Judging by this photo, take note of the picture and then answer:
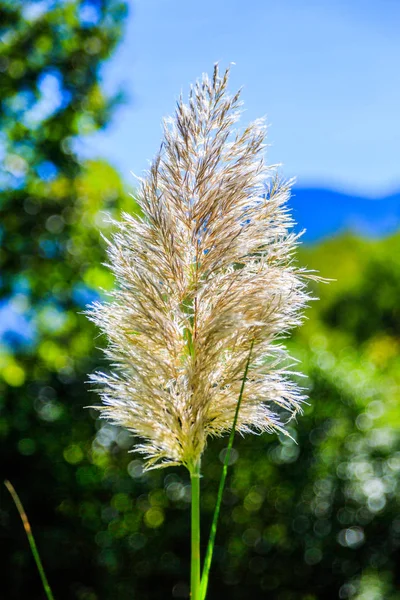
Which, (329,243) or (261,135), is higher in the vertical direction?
(329,243)

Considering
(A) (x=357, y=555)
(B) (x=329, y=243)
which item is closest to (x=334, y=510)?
(A) (x=357, y=555)

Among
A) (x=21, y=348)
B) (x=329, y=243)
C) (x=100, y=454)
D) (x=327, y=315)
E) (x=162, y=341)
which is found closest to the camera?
(x=162, y=341)

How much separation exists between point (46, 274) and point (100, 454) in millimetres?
3779

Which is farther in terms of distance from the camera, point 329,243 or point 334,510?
point 329,243

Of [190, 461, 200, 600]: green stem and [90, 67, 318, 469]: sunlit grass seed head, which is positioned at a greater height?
[90, 67, 318, 469]: sunlit grass seed head

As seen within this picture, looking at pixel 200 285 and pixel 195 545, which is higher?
pixel 200 285

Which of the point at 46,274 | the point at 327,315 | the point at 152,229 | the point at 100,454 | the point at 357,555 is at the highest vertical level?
the point at 327,315

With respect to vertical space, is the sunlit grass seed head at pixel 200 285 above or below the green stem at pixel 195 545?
above

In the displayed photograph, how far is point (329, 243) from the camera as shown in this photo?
30781 mm

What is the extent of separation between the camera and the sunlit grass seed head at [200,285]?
115cm

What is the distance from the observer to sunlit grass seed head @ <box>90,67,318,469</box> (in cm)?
115

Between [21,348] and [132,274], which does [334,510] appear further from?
[132,274]

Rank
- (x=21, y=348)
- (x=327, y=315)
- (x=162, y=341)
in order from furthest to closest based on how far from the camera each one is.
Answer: (x=327, y=315), (x=21, y=348), (x=162, y=341)

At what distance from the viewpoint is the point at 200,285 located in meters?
1.16
